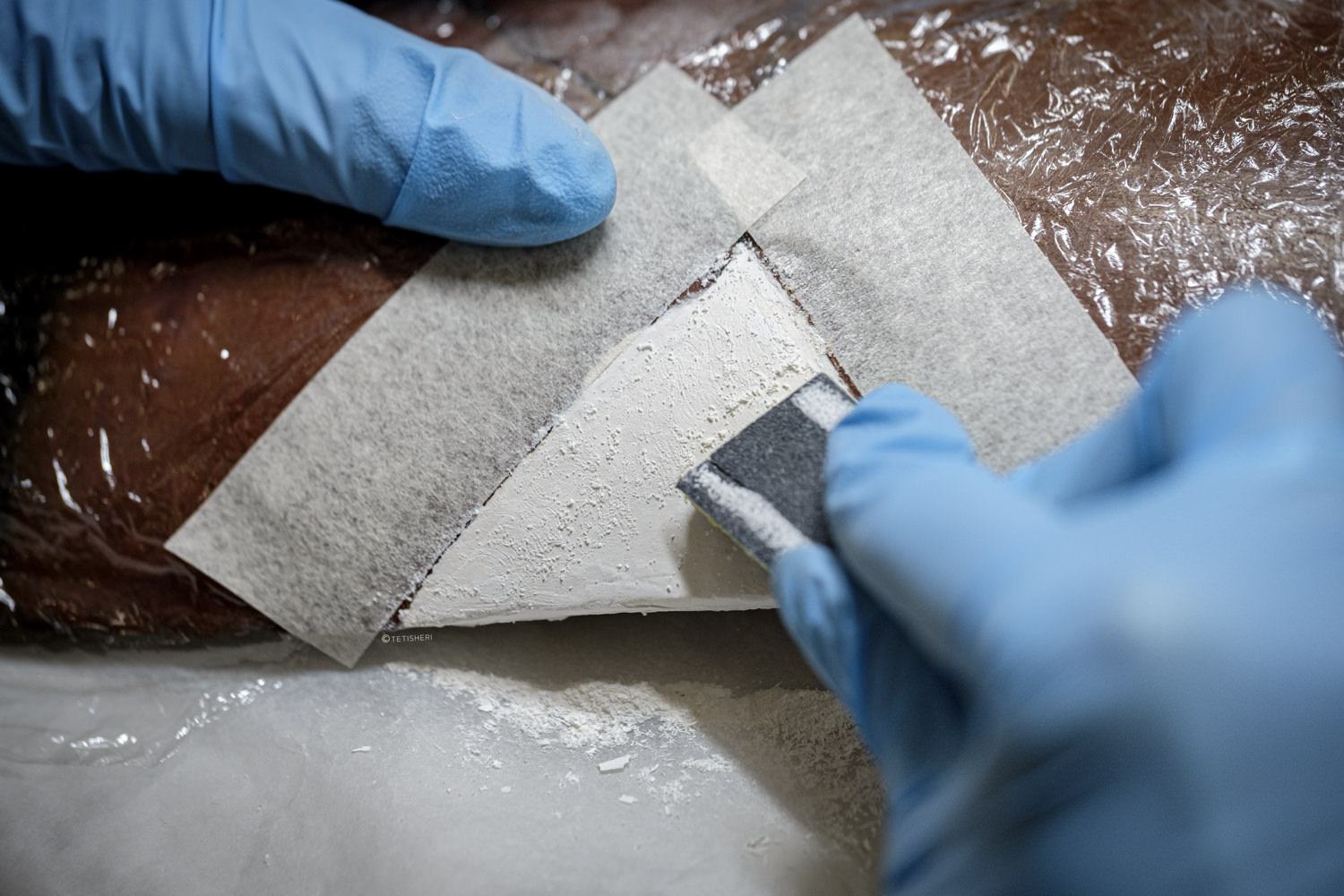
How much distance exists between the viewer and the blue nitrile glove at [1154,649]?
0.47 meters

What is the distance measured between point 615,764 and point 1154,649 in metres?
0.65

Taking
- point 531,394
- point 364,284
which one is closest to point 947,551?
point 531,394

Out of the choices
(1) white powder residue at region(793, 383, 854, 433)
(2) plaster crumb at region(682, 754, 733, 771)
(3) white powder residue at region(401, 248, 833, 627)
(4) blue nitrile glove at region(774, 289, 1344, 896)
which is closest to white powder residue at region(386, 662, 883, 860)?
(2) plaster crumb at region(682, 754, 733, 771)

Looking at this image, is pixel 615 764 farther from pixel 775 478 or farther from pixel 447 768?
pixel 775 478

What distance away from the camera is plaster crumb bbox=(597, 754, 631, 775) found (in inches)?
37.7

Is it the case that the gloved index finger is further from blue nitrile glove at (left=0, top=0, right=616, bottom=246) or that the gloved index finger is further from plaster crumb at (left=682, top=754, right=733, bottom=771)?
blue nitrile glove at (left=0, top=0, right=616, bottom=246)

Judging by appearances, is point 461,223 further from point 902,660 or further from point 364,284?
point 902,660

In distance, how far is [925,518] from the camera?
62 centimetres

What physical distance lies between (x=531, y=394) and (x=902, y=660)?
52 cm

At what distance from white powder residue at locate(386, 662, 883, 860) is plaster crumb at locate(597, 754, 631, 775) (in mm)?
16

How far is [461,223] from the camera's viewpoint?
0.98 metres

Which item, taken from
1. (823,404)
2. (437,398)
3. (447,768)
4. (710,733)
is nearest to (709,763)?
(710,733)

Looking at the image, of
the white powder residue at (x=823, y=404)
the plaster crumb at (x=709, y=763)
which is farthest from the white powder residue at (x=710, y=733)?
the white powder residue at (x=823, y=404)

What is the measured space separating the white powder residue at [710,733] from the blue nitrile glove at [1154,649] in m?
0.24
